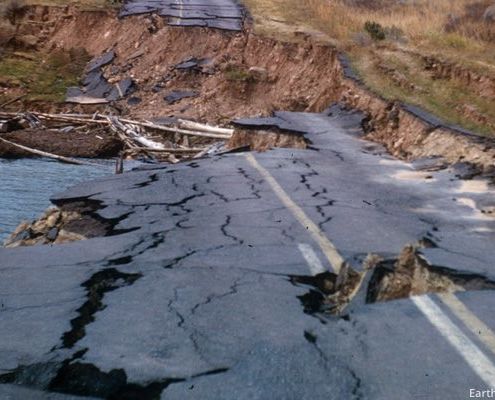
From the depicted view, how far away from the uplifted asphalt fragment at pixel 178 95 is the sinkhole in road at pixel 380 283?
56.6ft

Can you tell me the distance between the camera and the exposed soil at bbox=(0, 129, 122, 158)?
1753 centimetres

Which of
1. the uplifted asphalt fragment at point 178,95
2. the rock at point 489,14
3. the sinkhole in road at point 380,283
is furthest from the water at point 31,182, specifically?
the rock at point 489,14

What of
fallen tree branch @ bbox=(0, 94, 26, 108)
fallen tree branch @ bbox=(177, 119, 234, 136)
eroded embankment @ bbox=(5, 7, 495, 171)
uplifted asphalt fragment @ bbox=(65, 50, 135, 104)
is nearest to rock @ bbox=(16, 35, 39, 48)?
eroded embankment @ bbox=(5, 7, 495, 171)

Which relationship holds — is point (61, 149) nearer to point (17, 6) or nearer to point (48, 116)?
point (48, 116)

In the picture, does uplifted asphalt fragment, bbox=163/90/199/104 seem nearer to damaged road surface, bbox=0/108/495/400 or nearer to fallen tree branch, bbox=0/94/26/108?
fallen tree branch, bbox=0/94/26/108

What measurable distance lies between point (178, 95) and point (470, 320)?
1890 cm

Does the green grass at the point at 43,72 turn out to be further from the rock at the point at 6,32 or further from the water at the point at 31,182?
the water at the point at 31,182

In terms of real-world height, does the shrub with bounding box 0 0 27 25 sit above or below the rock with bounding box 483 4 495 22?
below

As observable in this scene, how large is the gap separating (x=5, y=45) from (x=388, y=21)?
47.4ft

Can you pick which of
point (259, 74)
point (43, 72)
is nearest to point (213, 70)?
point (259, 74)

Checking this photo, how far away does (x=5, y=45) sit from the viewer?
27.0 metres

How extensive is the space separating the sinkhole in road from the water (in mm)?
6224

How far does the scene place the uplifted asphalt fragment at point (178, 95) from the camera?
22.6m

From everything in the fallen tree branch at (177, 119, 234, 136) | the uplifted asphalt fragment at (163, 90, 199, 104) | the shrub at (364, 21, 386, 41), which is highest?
the shrub at (364, 21, 386, 41)
